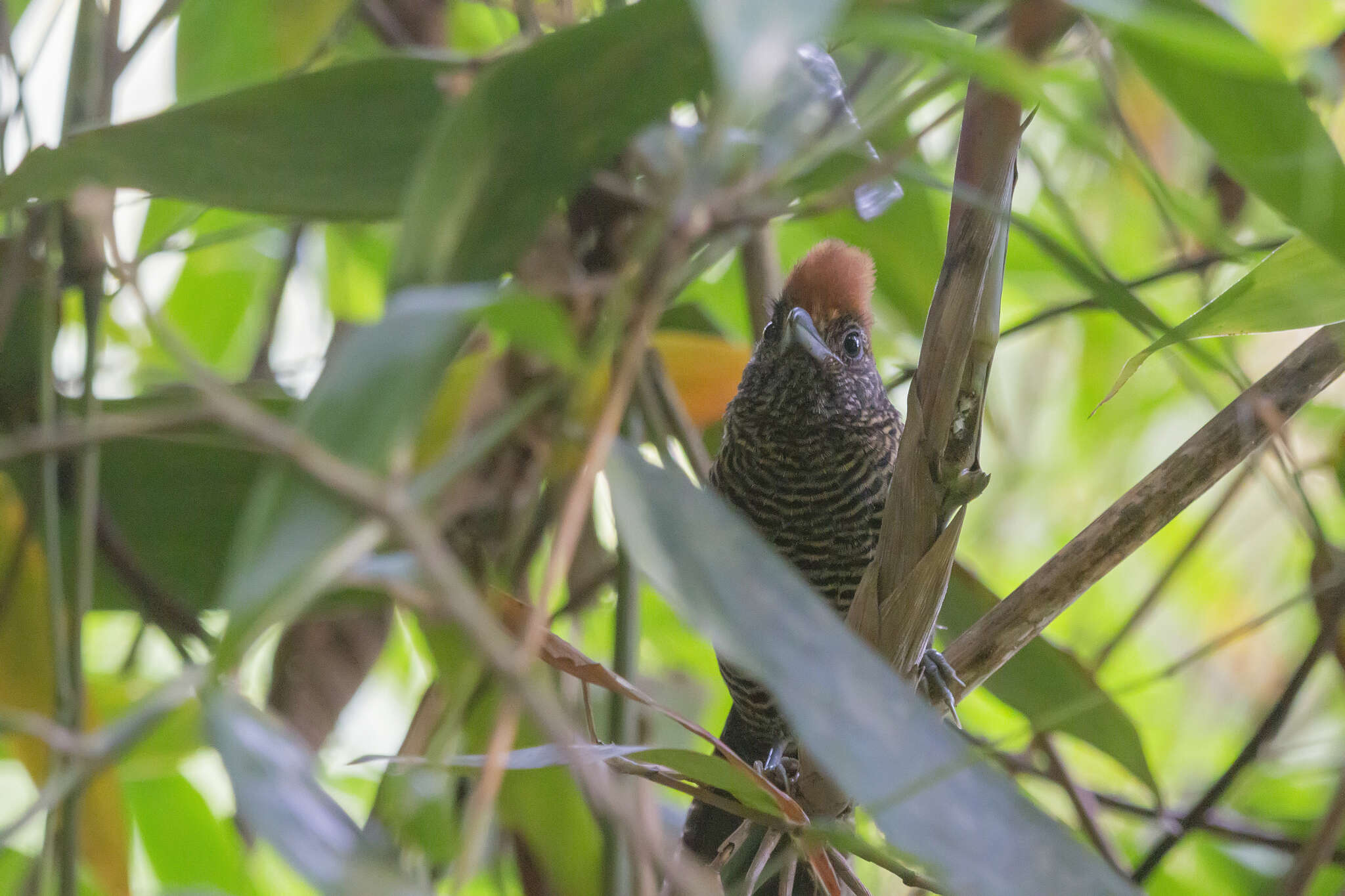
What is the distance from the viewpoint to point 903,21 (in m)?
0.44

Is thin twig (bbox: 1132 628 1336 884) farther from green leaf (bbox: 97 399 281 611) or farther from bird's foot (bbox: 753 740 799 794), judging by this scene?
green leaf (bbox: 97 399 281 611)

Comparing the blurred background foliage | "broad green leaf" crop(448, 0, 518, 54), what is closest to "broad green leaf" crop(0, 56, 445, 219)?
the blurred background foliage

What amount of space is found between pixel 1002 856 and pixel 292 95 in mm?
557

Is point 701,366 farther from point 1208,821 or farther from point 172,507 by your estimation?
point 1208,821

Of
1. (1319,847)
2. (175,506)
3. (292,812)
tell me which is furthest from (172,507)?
(1319,847)

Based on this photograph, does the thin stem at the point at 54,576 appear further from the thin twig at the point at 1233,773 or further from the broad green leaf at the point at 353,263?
the thin twig at the point at 1233,773

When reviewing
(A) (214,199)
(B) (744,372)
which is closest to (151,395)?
(A) (214,199)

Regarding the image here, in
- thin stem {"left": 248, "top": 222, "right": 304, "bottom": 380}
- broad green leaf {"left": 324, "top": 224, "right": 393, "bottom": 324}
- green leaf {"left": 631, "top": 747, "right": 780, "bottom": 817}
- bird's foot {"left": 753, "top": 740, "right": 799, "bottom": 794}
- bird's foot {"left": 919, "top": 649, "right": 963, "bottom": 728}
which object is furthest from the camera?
broad green leaf {"left": 324, "top": 224, "right": 393, "bottom": 324}

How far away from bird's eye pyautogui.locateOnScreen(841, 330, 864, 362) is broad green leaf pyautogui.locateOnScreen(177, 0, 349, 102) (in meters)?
0.64

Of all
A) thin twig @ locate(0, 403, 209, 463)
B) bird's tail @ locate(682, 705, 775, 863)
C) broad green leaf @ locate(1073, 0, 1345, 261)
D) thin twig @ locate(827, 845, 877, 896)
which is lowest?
bird's tail @ locate(682, 705, 775, 863)

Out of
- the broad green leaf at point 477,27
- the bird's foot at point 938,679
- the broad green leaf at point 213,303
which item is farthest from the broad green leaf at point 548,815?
the broad green leaf at point 477,27

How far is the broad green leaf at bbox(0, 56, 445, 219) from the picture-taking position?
65cm

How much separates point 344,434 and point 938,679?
0.51 m

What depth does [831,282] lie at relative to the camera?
126cm
